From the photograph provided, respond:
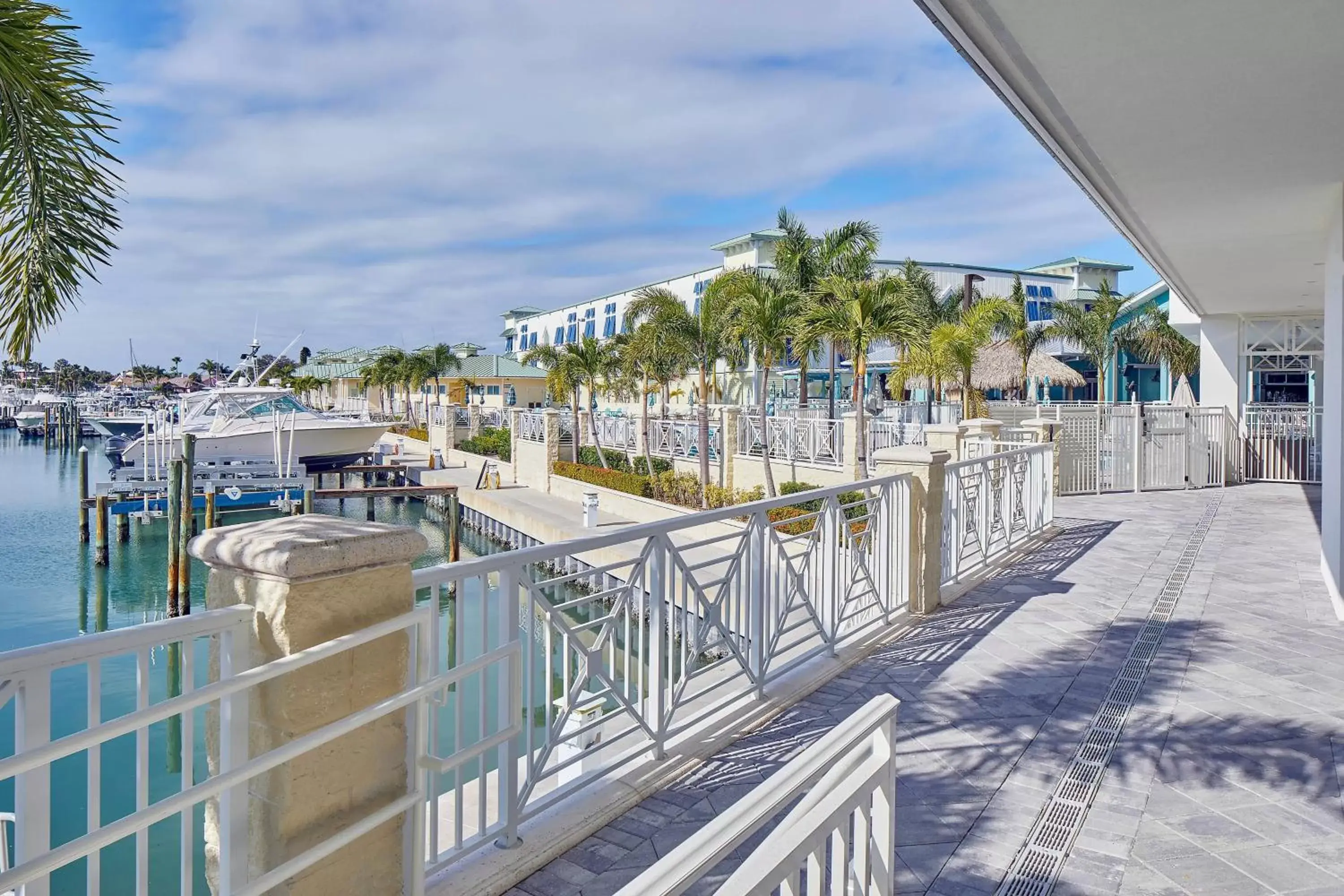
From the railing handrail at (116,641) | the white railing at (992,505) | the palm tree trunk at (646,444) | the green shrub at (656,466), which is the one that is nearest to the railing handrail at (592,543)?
the railing handrail at (116,641)

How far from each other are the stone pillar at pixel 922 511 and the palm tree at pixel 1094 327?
71.2 feet

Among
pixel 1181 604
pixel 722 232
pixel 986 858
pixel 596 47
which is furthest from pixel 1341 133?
pixel 722 232

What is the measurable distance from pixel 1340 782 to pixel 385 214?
31.8 m

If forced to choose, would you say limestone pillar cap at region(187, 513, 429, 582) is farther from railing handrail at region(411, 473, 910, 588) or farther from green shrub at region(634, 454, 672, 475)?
green shrub at region(634, 454, 672, 475)

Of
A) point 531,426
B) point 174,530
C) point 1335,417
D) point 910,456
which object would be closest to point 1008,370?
point 531,426

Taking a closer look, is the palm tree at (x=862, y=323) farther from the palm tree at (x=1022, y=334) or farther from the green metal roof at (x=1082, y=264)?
the green metal roof at (x=1082, y=264)

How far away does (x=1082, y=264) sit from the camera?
45312 millimetres

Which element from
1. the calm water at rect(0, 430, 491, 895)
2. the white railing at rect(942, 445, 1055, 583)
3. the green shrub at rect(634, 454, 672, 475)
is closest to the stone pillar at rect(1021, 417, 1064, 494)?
the white railing at rect(942, 445, 1055, 583)

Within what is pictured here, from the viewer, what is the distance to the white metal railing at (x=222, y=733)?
1733 mm

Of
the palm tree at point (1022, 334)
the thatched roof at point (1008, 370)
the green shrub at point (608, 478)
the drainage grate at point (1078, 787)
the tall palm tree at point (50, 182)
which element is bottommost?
the drainage grate at point (1078, 787)

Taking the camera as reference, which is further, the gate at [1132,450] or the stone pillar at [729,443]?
the stone pillar at [729,443]

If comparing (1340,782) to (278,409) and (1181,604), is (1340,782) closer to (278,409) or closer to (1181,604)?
(1181,604)

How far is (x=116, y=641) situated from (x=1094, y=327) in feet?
95.5

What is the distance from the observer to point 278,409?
28.2m
